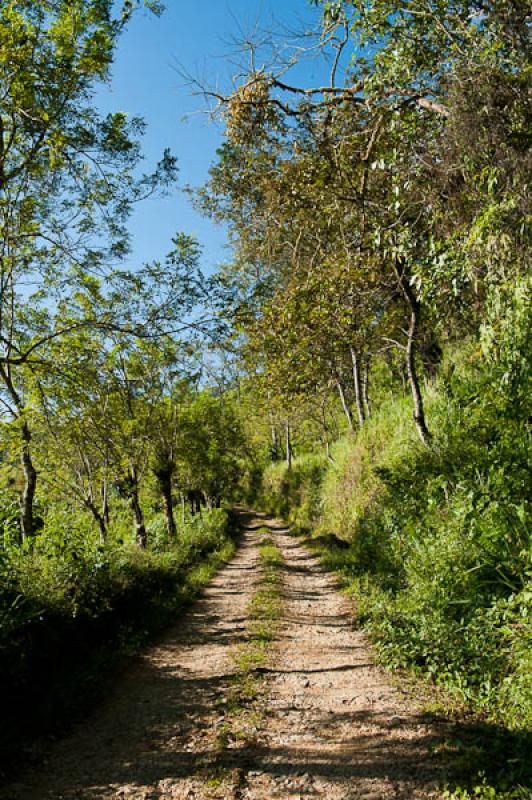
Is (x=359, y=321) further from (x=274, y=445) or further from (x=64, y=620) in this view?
(x=274, y=445)

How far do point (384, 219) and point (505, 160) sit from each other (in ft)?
9.82

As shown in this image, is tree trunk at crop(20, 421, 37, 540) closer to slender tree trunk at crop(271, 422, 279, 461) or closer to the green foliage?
the green foliage

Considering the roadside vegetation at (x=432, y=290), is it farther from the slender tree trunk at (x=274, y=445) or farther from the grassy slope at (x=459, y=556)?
the slender tree trunk at (x=274, y=445)

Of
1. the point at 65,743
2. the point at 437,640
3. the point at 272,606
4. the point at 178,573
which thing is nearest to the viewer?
the point at 65,743

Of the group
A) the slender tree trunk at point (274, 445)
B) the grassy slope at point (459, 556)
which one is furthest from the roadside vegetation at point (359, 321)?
the slender tree trunk at point (274, 445)

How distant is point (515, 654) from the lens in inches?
167

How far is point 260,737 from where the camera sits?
454 cm

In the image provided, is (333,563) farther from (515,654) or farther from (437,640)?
(515,654)

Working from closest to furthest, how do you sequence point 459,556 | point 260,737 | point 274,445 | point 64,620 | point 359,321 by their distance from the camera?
1. point 260,737
2. point 459,556
3. point 64,620
4. point 359,321
5. point 274,445

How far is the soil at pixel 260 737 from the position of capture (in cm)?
382

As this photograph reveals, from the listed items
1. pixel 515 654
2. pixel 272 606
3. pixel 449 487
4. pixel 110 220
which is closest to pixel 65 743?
pixel 515 654

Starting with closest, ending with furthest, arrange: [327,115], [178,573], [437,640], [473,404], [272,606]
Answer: [437,640] → [327,115] → [473,404] → [272,606] → [178,573]

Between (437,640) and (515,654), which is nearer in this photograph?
(515,654)

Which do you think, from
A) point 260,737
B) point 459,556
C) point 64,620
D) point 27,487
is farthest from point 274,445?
point 260,737
